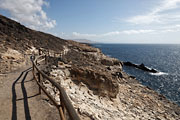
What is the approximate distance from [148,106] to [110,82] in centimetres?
615

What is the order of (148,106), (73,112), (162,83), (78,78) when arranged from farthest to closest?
(162,83)
(148,106)
(78,78)
(73,112)

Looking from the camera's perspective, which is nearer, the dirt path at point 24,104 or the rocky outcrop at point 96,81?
the dirt path at point 24,104

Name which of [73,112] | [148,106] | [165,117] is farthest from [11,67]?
[165,117]

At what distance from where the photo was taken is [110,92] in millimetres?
12750

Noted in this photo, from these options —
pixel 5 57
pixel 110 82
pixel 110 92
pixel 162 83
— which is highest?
pixel 5 57

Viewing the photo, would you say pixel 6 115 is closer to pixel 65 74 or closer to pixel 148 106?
pixel 65 74

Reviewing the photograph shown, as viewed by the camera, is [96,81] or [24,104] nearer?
[24,104]

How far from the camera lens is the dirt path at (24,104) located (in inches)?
178

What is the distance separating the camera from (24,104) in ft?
17.2

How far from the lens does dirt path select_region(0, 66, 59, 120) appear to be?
4.53 m

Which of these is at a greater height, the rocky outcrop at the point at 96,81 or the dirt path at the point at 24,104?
the dirt path at the point at 24,104

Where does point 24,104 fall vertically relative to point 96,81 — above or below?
above

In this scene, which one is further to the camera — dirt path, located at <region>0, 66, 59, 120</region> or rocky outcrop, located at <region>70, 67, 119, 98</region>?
rocky outcrop, located at <region>70, 67, 119, 98</region>

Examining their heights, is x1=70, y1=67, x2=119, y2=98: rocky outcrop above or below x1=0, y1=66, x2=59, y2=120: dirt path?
below
